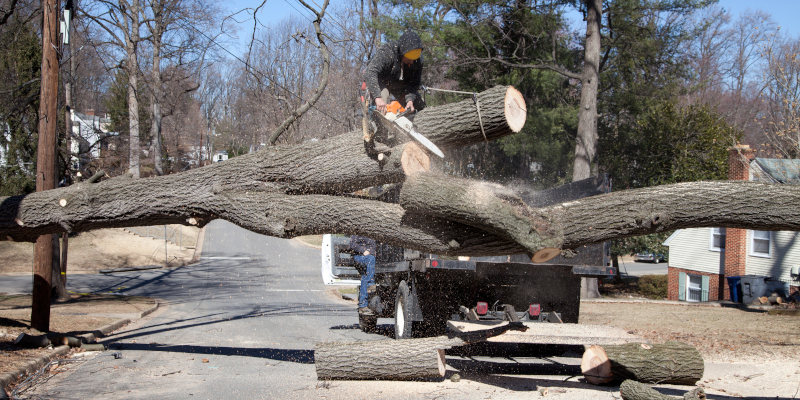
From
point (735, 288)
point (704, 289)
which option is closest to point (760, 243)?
point (735, 288)

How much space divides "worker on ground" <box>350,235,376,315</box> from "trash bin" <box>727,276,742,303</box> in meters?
13.1

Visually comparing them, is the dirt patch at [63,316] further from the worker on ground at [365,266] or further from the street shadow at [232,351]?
the worker on ground at [365,266]

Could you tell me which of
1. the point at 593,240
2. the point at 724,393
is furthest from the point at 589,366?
the point at 593,240

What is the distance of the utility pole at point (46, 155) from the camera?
9155 mm

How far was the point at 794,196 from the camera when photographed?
5.37 metres

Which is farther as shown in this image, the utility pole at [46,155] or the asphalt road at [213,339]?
the utility pole at [46,155]

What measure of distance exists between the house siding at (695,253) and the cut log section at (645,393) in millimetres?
18257

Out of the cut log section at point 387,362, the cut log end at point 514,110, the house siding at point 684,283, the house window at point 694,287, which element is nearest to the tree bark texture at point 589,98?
the house siding at point 684,283

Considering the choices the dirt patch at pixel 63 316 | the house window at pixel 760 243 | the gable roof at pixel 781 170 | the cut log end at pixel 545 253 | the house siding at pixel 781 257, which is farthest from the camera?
the house window at pixel 760 243

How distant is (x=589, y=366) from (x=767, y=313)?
922 centimetres

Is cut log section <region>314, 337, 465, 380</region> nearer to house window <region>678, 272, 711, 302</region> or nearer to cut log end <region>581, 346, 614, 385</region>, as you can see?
cut log end <region>581, 346, 614, 385</region>

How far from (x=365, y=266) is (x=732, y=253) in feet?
49.6

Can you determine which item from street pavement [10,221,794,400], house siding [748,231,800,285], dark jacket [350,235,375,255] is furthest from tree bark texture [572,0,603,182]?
house siding [748,231,800,285]

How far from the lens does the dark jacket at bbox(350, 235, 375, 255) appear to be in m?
11.1
